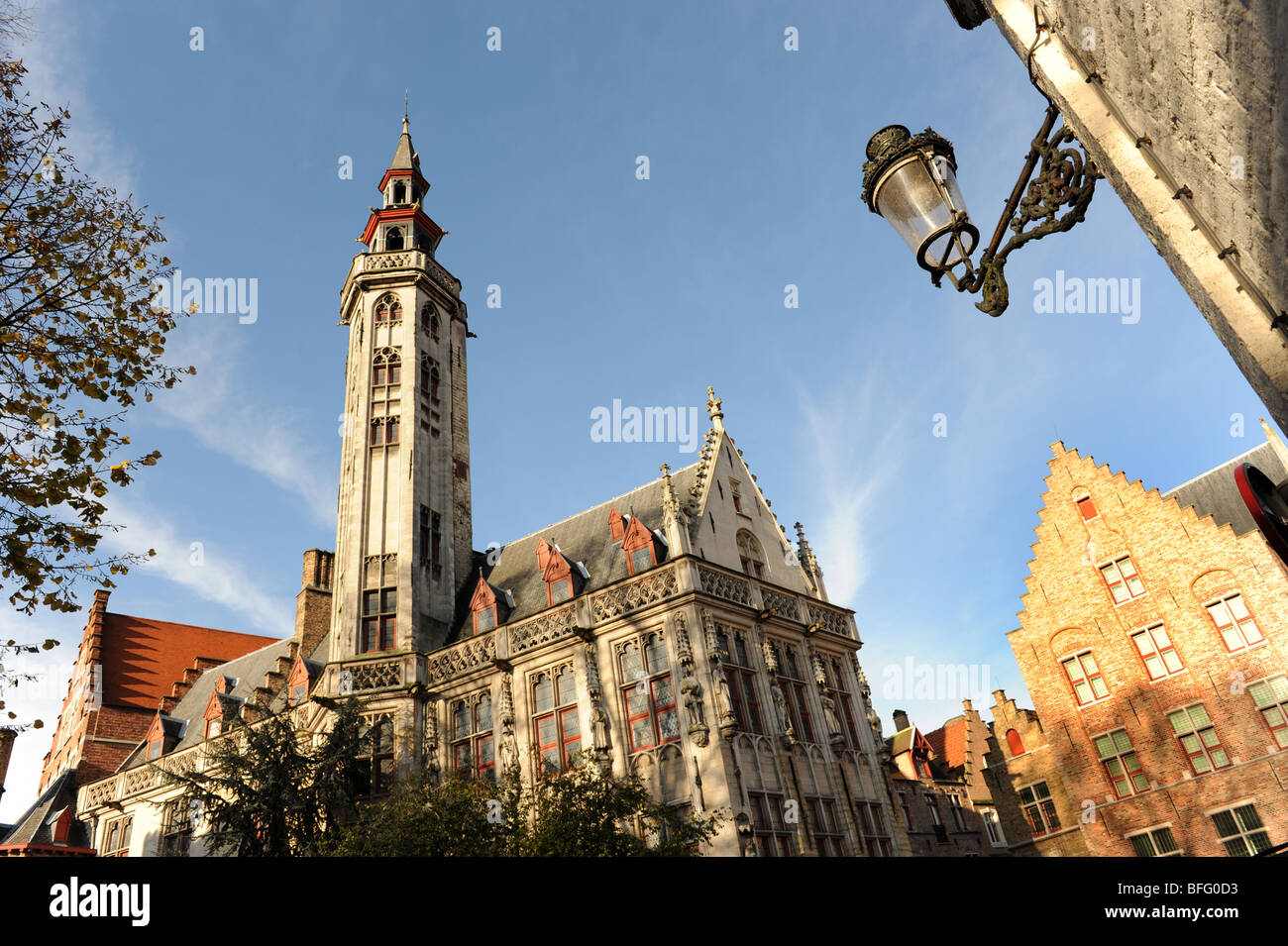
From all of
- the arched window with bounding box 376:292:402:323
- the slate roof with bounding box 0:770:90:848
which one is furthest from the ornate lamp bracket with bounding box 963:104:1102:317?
the slate roof with bounding box 0:770:90:848

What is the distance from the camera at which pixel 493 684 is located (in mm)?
25078

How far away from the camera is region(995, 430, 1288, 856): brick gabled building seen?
25922 millimetres

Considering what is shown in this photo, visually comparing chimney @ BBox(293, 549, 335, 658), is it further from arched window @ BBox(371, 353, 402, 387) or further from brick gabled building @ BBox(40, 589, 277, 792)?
arched window @ BBox(371, 353, 402, 387)

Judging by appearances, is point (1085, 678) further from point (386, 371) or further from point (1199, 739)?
point (386, 371)

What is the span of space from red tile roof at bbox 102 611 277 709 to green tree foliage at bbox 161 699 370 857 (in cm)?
2636

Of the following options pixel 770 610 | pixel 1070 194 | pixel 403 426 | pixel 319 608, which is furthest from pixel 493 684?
pixel 1070 194

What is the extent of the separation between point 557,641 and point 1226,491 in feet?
84.1

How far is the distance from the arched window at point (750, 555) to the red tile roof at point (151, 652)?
33.2 meters

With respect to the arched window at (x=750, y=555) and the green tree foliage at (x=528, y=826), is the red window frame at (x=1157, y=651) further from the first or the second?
the green tree foliage at (x=528, y=826)

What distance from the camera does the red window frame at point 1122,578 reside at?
2950cm

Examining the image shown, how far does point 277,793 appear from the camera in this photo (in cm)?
2048

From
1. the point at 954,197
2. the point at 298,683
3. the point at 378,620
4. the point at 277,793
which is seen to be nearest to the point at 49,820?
the point at 298,683

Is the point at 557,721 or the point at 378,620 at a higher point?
the point at 378,620
